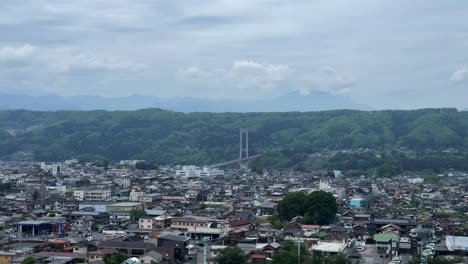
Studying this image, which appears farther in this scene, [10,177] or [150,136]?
[150,136]

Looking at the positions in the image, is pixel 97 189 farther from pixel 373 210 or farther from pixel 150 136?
pixel 150 136

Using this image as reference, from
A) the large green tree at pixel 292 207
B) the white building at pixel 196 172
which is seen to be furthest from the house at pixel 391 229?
the white building at pixel 196 172

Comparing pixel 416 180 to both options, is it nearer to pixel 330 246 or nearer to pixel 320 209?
pixel 320 209

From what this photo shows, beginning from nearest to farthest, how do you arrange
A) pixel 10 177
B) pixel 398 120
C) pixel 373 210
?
pixel 373 210, pixel 10 177, pixel 398 120

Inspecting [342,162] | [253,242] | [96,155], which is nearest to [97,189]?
[253,242]

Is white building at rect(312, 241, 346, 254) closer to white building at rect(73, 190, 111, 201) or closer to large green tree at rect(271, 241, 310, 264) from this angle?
large green tree at rect(271, 241, 310, 264)

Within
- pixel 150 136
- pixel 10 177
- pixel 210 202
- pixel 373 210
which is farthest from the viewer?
pixel 150 136

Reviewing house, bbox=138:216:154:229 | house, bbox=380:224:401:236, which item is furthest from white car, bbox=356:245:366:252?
house, bbox=138:216:154:229
